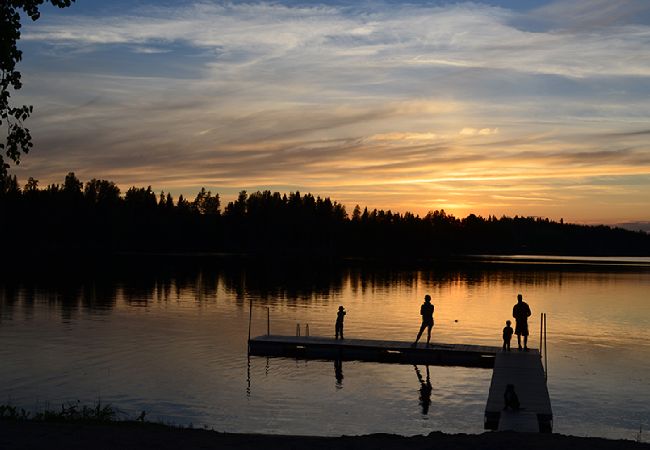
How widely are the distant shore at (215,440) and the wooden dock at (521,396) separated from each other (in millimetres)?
5086

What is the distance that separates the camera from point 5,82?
16406mm

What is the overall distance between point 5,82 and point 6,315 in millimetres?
42837

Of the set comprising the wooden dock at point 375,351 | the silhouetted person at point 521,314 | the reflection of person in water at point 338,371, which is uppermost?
the silhouetted person at point 521,314

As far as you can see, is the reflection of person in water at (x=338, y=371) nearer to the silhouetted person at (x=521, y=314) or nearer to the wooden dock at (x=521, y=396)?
the wooden dock at (x=521, y=396)

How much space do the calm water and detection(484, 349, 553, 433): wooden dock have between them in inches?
44.4

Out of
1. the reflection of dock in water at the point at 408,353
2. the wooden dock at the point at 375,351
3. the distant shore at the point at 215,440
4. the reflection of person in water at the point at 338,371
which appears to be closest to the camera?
the distant shore at the point at 215,440

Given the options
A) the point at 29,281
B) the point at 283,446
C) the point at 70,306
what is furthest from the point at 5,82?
the point at 29,281

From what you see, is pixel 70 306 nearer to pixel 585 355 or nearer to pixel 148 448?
pixel 585 355

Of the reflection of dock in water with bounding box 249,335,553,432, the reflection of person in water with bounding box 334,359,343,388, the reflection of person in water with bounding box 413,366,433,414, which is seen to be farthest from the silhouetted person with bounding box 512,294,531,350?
the reflection of person in water with bounding box 334,359,343,388

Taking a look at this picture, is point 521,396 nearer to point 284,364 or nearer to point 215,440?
point 215,440

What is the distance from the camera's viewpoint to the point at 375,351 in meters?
39.8

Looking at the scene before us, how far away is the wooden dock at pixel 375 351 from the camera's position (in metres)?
38.7

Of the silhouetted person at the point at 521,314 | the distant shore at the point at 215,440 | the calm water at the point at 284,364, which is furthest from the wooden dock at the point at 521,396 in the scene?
the distant shore at the point at 215,440

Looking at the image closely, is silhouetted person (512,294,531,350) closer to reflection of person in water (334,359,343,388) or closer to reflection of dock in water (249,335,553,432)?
reflection of dock in water (249,335,553,432)
